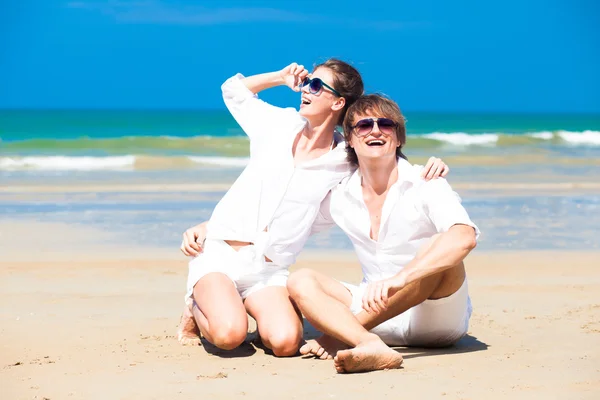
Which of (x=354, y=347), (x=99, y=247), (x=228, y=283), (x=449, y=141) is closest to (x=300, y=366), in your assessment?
(x=354, y=347)

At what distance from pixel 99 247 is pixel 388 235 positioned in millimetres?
4710

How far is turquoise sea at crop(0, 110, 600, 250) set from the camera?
9.73 metres

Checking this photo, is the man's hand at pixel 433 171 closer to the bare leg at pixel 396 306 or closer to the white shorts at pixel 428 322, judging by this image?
the bare leg at pixel 396 306

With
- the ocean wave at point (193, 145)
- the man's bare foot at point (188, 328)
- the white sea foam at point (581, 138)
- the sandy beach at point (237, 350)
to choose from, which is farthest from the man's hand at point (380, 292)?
the white sea foam at point (581, 138)

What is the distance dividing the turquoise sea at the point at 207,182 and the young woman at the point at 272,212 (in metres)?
3.71

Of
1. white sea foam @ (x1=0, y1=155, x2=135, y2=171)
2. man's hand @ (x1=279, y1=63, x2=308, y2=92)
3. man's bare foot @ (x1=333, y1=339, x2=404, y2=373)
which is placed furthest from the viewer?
white sea foam @ (x1=0, y1=155, x2=135, y2=171)

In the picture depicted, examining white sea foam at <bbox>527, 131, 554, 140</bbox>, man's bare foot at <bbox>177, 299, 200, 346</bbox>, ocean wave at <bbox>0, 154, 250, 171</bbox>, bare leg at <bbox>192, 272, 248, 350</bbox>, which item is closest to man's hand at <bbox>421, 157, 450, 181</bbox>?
bare leg at <bbox>192, 272, 248, 350</bbox>

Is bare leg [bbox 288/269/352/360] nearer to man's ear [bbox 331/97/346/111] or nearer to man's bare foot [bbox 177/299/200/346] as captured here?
man's bare foot [bbox 177/299/200/346]

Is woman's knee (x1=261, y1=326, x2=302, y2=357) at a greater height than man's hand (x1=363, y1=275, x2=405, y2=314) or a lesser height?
lesser

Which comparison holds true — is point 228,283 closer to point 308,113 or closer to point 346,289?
point 346,289

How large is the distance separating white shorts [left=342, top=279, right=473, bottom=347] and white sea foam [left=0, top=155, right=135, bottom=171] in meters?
15.9

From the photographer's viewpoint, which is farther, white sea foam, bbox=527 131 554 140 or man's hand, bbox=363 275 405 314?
white sea foam, bbox=527 131 554 140

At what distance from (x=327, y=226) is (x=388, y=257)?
655mm

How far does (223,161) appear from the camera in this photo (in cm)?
2192
